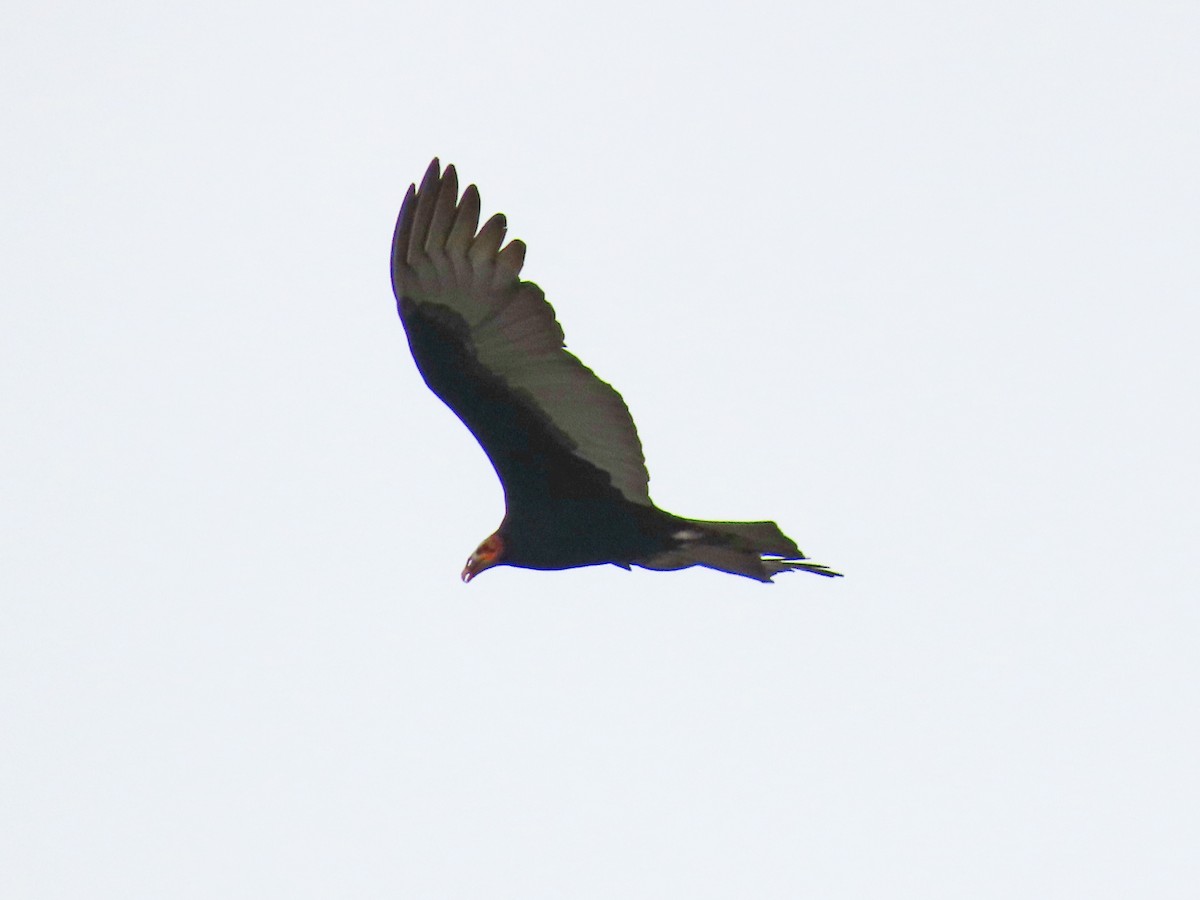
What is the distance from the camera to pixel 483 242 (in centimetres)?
1034

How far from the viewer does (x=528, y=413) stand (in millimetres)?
10711

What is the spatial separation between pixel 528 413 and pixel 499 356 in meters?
0.33

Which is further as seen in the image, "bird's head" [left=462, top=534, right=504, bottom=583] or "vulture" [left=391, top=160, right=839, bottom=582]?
"bird's head" [left=462, top=534, right=504, bottom=583]

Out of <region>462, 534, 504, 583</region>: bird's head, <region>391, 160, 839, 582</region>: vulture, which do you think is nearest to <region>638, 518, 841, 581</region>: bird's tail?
<region>391, 160, 839, 582</region>: vulture

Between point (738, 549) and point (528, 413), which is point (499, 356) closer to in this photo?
point (528, 413)

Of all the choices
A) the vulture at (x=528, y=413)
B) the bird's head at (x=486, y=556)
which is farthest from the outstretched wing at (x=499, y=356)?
the bird's head at (x=486, y=556)

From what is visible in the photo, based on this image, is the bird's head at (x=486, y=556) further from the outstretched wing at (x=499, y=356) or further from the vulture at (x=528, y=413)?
the outstretched wing at (x=499, y=356)

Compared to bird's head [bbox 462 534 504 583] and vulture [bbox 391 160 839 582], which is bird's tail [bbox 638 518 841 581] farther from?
bird's head [bbox 462 534 504 583]

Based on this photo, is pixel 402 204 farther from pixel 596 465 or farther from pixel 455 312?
pixel 596 465

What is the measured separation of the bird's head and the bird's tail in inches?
34.2

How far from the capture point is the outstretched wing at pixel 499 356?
1034cm

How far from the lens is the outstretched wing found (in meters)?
10.3

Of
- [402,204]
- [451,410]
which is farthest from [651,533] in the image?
[402,204]

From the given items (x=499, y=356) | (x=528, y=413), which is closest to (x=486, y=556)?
(x=528, y=413)
